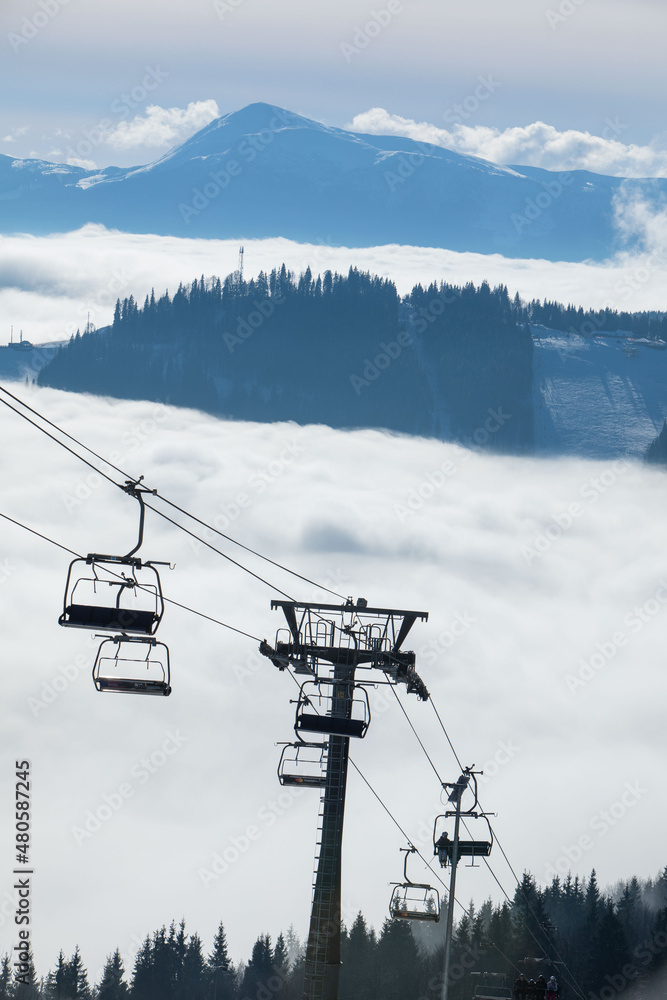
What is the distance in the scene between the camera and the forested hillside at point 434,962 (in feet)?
302

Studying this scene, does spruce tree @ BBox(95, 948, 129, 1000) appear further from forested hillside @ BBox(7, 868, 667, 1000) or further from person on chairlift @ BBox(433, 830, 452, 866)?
person on chairlift @ BBox(433, 830, 452, 866)

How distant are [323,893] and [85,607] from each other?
1636 centimetres

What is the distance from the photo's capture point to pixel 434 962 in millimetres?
116000

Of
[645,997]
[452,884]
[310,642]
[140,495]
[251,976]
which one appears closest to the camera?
[140,495]

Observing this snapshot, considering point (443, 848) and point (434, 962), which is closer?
point (443, 848)

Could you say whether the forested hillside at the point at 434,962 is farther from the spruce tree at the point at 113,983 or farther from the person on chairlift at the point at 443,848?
the person on chairlift at the point at 443,848

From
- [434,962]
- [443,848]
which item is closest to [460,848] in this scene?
[443,848]

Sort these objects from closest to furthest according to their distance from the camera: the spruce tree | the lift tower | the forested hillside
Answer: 1. the lift tower
2. the forested hillside
3. the spruce tree

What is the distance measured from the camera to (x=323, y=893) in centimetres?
3759

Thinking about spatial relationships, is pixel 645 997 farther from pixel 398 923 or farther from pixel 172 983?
pixel 172 983

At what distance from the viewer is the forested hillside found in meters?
92.2

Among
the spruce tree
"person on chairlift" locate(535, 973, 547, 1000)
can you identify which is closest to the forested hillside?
the spruce tree

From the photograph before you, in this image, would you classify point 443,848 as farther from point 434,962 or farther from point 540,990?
point 434,962

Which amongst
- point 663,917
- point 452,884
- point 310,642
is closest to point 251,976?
point 663,917
